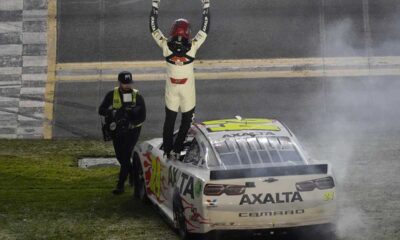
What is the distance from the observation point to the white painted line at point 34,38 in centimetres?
1850

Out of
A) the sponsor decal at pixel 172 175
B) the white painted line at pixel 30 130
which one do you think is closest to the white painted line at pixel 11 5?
the white painted line at pixel 30 130

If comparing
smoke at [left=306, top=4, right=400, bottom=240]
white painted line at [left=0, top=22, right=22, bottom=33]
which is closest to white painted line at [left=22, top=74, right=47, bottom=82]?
white painted line at [left=0, top=22, right=22, bottom=33]

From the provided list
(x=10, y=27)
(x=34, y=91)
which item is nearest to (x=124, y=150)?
(x=34, y=91)

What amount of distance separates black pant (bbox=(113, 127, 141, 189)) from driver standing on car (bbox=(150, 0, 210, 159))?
1444mm

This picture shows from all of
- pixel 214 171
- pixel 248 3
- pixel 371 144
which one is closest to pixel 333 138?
pixel 371 144

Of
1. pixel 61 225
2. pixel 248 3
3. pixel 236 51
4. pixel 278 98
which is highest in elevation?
pixel 248 3

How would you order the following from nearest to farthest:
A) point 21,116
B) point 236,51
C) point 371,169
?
point 371,169
point 21,116
point 236,51

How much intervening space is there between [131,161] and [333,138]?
5366mm

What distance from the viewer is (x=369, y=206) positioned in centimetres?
1079

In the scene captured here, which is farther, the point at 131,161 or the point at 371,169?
the point at 371,169

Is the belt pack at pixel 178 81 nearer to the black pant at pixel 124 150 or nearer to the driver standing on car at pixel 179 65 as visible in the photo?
the driver standing on car at pixel 179 65

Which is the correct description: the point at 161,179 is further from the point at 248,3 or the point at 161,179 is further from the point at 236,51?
the point at 248,3

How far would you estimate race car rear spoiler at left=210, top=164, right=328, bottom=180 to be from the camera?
864cm

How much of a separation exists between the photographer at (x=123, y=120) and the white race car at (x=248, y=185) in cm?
204
